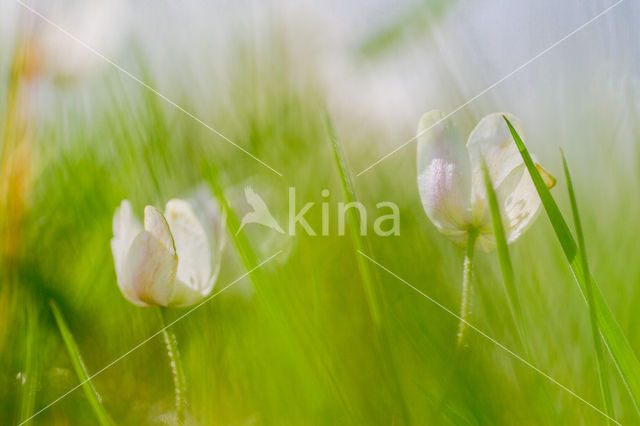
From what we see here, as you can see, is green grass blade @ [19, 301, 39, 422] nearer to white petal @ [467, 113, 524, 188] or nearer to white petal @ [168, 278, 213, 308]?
white petal @ [168, 278, 213, 308]

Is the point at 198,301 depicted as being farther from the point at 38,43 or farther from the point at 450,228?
the point at 38,43

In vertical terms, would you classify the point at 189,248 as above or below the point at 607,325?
above

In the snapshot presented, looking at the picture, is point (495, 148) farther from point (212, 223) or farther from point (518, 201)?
point (212, 223)

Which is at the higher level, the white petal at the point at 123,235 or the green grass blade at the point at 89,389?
the white petal at the point at 123,235

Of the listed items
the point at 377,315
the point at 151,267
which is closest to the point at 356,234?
the point at 377,315

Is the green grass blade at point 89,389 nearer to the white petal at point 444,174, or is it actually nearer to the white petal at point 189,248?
the white petal at point 189,248

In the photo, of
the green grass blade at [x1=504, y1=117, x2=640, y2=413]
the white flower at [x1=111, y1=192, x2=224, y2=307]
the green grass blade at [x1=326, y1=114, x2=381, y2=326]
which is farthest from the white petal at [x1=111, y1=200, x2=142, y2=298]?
the green grass blade at [x1=504, y1=117, x2=640, y2=413]

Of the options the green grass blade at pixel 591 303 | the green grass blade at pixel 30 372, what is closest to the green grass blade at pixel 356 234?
the green grass blade at pixel 591 303

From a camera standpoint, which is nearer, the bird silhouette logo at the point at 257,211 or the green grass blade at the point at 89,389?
the green grass blade at the point at 89,389
